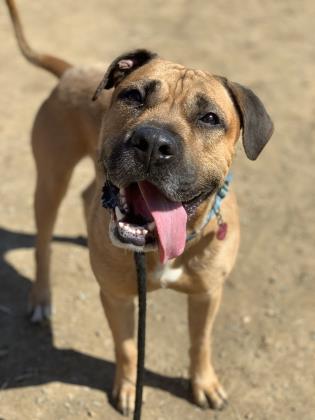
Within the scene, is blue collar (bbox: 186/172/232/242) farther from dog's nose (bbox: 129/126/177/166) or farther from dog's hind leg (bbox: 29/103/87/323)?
dog's hind leg (bbox: 29/103/87/323)

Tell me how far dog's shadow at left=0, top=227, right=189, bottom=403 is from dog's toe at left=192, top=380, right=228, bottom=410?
0.12 meters

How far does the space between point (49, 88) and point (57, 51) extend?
894mm

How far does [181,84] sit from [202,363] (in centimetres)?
181

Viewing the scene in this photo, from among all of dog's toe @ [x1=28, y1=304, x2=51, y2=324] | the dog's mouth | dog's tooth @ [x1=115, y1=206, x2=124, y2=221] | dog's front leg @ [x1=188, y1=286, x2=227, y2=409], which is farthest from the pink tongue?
dog's toe @ [x1=28, y1=304, x2=51, y2=324]

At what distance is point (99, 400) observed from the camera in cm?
443

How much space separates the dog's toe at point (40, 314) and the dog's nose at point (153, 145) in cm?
219

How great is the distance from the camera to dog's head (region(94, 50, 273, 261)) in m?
3.10

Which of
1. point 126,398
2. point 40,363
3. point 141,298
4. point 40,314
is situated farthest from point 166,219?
point 40,314

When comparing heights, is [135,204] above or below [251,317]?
above

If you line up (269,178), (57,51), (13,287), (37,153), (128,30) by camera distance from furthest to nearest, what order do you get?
(128,30)
(57,51)
(269,178)
(13,287)
(37,153)

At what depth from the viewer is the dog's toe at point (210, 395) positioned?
435cm

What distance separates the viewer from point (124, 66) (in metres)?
3.79

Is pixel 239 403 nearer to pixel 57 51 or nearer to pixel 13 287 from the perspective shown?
pixel 13 287

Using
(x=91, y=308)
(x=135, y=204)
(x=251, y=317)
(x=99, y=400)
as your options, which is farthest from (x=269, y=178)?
(x=135, y=204)
